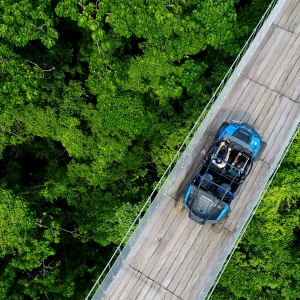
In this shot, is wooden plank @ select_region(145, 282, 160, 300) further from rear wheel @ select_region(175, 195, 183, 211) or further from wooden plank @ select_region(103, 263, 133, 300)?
rear wheel @ select_region(175, 195, 183, 211)

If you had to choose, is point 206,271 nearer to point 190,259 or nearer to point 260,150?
point 190,259

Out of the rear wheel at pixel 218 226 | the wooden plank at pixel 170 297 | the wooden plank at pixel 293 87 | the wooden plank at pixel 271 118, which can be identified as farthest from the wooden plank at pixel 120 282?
the wooden plank at pixel 293 87

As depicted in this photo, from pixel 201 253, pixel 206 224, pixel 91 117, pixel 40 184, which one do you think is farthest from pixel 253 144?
pixel 40 184

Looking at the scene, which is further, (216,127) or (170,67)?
(170,67)

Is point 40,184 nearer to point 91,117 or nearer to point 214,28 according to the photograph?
point 91,117

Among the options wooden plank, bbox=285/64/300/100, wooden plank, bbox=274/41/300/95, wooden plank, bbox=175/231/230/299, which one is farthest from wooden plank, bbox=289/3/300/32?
wooden plank, bbox=175/231/230/299

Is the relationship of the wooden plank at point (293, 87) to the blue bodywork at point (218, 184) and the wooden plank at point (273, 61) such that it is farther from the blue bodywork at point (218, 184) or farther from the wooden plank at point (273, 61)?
the blue bodywork at point (218, 184)
